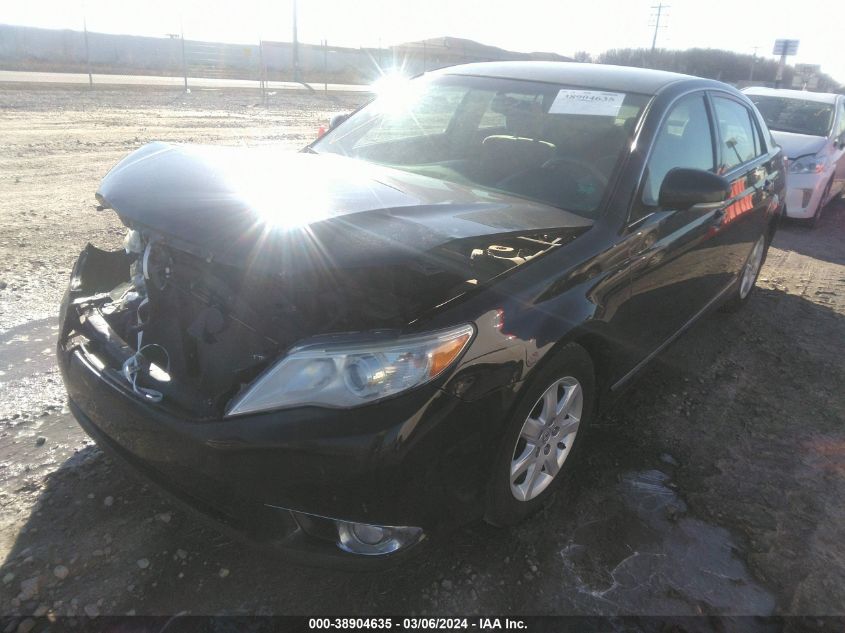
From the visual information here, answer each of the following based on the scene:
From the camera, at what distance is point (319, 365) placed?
1.83 meters

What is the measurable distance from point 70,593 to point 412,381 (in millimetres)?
1385

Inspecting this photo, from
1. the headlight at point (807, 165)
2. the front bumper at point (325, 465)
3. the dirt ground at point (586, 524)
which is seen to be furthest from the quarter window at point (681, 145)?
the headlight at point (807, 165)

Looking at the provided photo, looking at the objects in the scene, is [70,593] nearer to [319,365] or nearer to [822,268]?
[319,365]

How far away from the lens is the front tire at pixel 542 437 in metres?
2.12

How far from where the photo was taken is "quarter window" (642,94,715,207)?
2908 mm

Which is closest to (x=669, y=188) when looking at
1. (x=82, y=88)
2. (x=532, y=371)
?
(x=532, y=371)

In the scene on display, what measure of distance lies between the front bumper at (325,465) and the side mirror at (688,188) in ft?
4.68

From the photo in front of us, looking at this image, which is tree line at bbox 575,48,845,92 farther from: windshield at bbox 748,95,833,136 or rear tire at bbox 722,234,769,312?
rear tire at bbox 722,234,769,312

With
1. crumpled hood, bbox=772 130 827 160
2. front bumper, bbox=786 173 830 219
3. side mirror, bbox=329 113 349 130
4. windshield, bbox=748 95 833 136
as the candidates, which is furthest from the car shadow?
windshield, bbox=748 95 833 136

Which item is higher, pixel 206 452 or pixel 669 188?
pixel 669 188

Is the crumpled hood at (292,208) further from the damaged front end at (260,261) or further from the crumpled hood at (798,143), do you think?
the crumpled hood at (798,143)

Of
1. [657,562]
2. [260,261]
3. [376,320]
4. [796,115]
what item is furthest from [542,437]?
[796,115]

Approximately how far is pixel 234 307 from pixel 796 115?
30.3 feet

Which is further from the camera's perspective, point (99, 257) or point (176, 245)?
point (99, 257)
